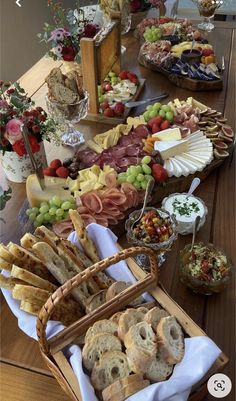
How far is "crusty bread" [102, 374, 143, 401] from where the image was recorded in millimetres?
664

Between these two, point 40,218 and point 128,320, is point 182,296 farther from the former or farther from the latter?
point 40,218

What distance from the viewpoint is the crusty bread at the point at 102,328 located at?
0.73m

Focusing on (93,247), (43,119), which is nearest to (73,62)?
(43,119)

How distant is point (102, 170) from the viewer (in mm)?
1310

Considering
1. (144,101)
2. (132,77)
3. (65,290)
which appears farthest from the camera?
(132,77)

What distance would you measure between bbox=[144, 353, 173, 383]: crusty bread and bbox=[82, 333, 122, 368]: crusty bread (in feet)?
0.22

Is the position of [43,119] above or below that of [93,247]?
above

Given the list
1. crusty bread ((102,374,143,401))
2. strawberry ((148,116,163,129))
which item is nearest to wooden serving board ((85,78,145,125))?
strawberry ((148,116,163,129))

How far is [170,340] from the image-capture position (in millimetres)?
713

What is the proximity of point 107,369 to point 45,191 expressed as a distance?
64 cm

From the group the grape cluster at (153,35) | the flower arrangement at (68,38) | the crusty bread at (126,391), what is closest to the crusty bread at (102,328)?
the crusty bread at (126,391)

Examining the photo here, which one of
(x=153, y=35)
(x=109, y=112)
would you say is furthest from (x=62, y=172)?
(x=153, y=35)

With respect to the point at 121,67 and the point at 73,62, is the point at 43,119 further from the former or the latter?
the point at 121,67

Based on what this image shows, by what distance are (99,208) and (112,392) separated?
58 centimetres
